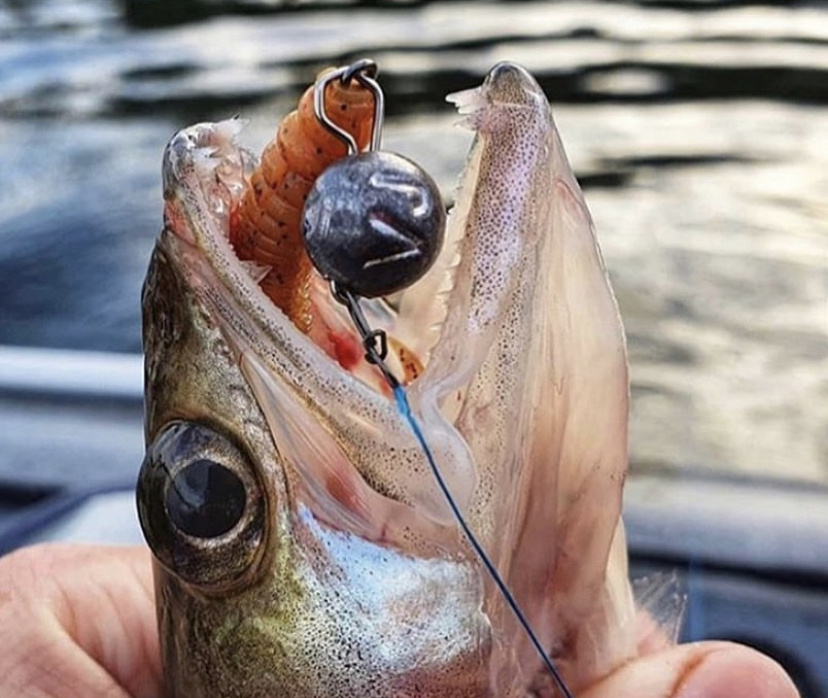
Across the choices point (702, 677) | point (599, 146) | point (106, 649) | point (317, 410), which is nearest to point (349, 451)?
point (317, 410)

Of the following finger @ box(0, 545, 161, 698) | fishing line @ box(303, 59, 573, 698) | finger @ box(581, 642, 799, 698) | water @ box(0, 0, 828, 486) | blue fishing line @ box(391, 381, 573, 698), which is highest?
fishing line @ box(303, 59, 573, 698)

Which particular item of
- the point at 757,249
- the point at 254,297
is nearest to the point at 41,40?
the point at 757,249

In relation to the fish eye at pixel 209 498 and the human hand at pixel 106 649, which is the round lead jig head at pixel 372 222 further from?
the human hand at pixel 106 649

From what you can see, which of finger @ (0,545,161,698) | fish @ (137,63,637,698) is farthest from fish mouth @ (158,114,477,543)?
finger @ (0,545,161,698)

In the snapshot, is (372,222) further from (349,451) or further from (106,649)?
(106,649)

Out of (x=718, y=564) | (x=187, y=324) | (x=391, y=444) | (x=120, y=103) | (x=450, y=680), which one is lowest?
(x=120, y=103)

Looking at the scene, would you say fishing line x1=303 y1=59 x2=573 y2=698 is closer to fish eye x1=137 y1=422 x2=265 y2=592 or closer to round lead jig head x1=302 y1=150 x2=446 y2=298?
round lead jig head x1=302 y1=150 x2=446 y2=298

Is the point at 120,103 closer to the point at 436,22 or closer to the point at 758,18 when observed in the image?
the point at 436,22
